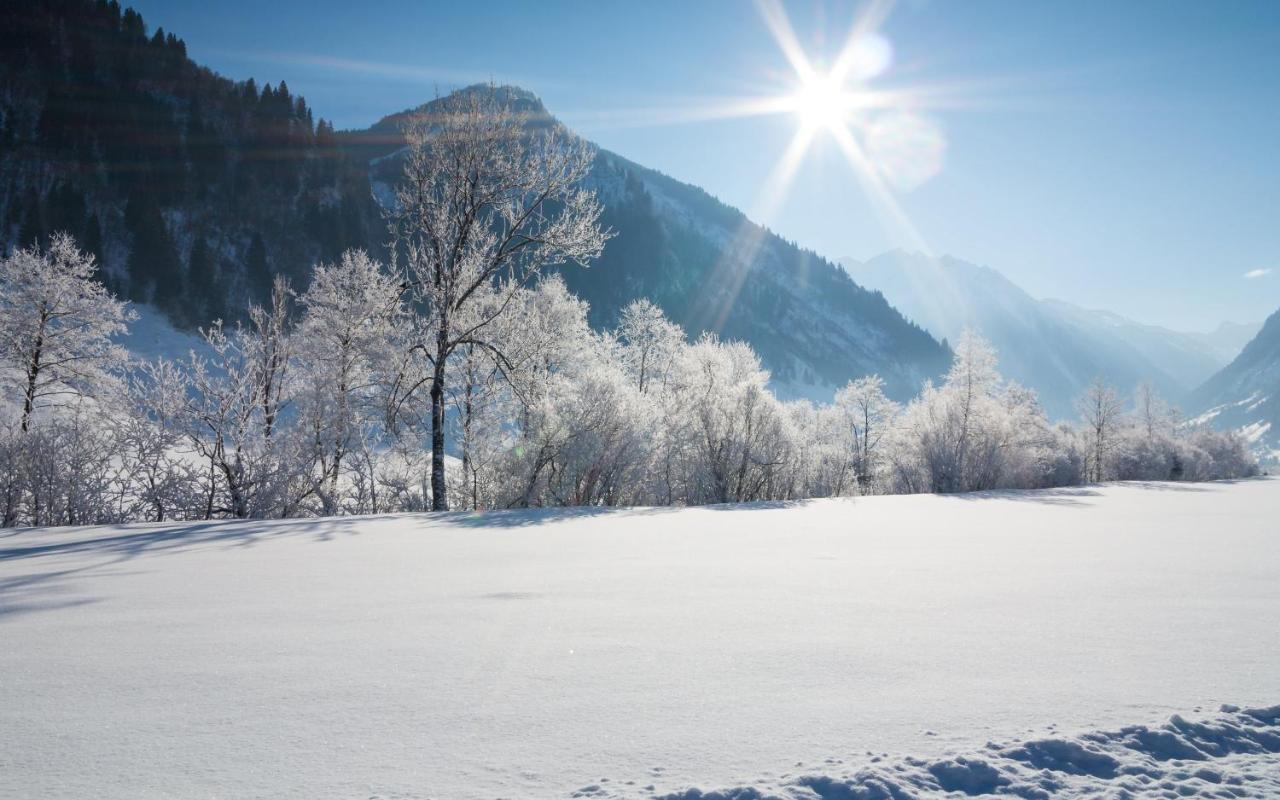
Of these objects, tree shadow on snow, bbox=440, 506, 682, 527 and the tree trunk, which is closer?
tree shadow on snow, bbox=440, 506, 682, 527

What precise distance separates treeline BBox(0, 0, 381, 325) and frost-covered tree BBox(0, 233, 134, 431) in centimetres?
4720

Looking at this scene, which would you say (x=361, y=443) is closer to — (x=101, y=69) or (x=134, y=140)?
(x=134, y=140)

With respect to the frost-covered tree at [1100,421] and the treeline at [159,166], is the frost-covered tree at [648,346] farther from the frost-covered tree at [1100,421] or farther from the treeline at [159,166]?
the treeline at [159,166]

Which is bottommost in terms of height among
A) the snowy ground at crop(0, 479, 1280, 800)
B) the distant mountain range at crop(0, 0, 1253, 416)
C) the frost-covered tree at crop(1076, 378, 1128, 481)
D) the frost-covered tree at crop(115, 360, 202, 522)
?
the snowy ground at crop(0, 479, 1280, 800)

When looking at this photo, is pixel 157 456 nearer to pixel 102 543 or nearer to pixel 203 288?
pixel 102 543

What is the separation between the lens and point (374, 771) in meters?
1.60

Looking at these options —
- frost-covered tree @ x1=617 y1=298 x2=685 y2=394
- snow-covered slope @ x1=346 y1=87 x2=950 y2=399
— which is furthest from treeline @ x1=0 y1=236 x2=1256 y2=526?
snow-covered slope @ x1=346 y1=87 x2=950 y2=399

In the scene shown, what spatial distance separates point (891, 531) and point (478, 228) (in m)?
10.0

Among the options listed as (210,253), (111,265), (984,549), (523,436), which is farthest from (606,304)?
(984,549)

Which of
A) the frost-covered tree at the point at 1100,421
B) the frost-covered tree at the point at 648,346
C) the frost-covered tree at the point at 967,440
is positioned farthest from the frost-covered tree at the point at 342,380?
the frost-covered tree at the point at 1100,421

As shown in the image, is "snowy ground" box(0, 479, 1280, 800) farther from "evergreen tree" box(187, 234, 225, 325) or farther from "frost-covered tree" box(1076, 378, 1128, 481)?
"evergreen tree" box(187, 234, 225, 325)

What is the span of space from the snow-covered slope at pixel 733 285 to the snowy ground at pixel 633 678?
10731 centimetres

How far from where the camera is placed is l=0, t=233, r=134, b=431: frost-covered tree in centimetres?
1738

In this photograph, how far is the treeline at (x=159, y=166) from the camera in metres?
59.0
